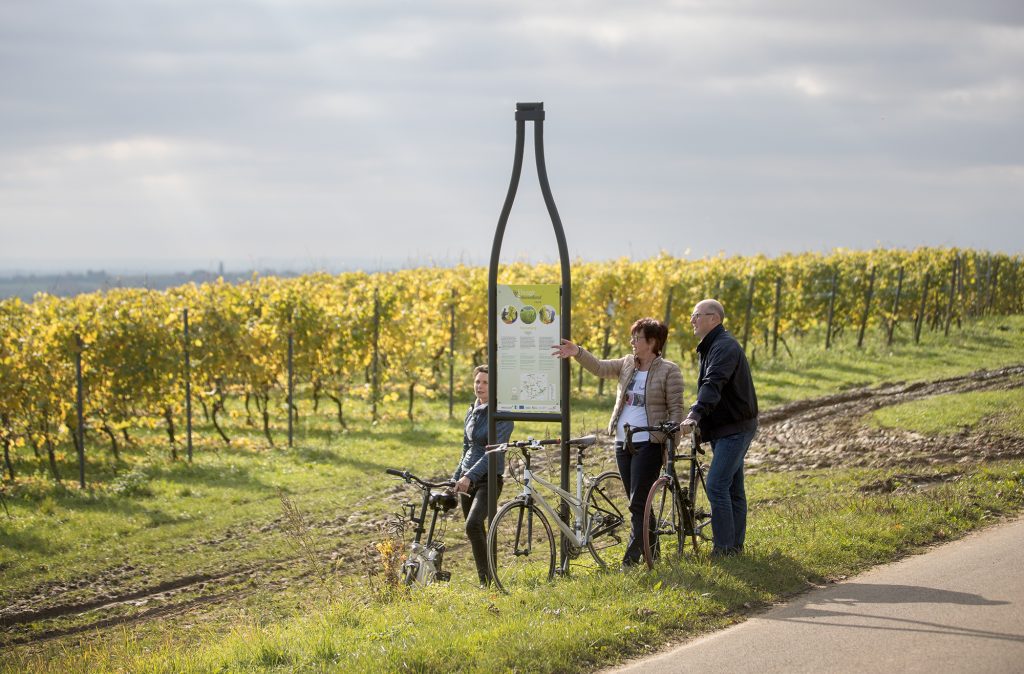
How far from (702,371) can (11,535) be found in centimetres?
847

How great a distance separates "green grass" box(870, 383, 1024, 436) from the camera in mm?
14195

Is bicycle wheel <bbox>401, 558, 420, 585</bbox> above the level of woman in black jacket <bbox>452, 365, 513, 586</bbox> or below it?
below

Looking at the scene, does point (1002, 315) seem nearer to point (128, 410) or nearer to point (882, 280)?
point (882, 280)

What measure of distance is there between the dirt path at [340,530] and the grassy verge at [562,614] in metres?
1.12

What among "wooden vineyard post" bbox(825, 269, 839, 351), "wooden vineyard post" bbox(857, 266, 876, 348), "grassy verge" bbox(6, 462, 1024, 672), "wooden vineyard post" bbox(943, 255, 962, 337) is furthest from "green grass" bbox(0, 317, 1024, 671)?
"wooden vineyard post" bbox(943, 255, 962, 337)

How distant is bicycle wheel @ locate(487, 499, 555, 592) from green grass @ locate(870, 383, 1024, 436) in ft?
27.5

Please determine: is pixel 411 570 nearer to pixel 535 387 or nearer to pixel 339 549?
pixel 535 387

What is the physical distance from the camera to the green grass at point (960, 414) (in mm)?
14195

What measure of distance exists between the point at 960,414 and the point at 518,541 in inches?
397

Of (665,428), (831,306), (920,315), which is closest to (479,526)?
(665,428)

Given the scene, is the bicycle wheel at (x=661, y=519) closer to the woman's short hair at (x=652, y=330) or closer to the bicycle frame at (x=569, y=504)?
the bicycle frame at (x=569, y=504)

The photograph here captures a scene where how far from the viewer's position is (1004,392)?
16469 mm

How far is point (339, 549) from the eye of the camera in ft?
35.0

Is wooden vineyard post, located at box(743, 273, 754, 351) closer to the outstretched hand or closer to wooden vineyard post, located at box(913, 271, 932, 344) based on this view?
wooden vineyard post, located at box(913, 271, 932, 344)
